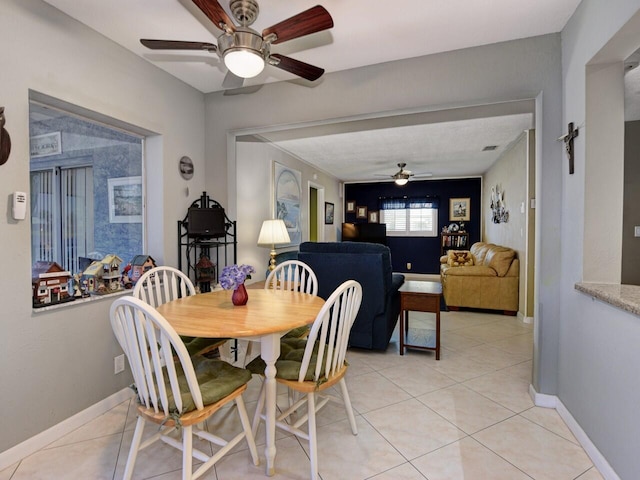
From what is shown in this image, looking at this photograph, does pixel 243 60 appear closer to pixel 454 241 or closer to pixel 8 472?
pixel 8 472

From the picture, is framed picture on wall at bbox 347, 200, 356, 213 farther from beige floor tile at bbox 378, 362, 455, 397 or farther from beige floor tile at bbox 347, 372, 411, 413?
beige floor tile at bbox 347, 372, 411, 413

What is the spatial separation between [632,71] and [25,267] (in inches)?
164

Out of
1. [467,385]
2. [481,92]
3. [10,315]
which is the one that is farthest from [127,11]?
[467,385]

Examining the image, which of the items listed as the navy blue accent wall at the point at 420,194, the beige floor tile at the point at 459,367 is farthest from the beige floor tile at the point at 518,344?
the navy blue accent wall at the point at 420,194

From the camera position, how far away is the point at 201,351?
6.42 feet

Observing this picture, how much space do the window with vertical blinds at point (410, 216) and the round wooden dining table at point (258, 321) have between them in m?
6.39

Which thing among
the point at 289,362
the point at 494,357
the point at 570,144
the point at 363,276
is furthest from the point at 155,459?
the point at 570,144

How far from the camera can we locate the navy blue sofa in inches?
113

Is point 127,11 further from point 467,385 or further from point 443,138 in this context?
point 443,138

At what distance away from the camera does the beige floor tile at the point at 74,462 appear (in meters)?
1.60

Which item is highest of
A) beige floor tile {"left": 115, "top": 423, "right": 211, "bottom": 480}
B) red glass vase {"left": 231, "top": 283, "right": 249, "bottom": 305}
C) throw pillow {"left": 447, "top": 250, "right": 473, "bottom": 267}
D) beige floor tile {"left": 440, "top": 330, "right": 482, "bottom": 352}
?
red glass vase {"left": 231, "top": 283, "right": 249, "bottom": 305}

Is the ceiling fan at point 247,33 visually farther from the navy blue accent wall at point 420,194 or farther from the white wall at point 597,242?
the navy blue accent wall at point 420,194

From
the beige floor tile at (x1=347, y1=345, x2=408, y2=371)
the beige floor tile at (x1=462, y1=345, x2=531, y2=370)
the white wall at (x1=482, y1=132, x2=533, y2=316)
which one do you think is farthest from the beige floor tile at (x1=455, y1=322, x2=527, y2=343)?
the beige floor tile at (x1=347, y1=345, x2=408, y2=371)

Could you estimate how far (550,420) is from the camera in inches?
80.2
